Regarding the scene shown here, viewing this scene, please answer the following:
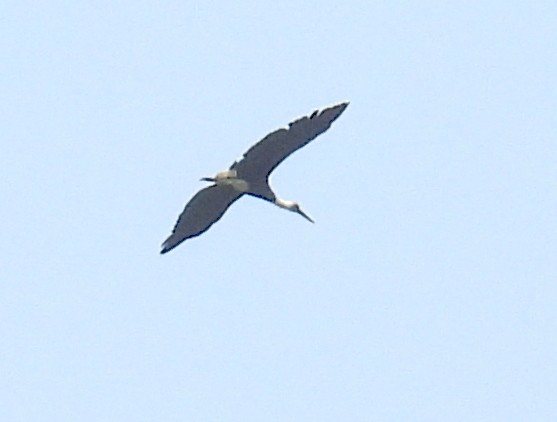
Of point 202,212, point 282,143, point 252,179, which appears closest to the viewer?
point 282,143

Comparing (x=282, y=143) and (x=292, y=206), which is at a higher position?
(x=292, y=206)

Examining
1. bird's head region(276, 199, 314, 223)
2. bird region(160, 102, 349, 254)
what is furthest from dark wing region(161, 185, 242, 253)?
bird's head region(276, 199, 314, 223)

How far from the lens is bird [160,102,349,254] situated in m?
29.2

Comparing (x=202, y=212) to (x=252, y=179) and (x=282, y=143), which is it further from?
(x=282, y=143)

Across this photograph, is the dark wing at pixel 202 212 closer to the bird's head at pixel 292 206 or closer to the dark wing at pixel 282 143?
the dark wing at pixel 282 143

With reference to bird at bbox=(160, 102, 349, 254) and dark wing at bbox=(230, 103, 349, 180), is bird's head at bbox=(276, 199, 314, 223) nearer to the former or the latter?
bird at bbox=(160, 102, 349, 254)

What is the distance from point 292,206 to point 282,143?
2383 millimetres

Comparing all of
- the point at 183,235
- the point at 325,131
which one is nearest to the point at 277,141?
the point at 325,131

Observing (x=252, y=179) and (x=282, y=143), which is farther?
(x=252, y=179)

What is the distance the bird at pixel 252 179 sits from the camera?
29.2 m

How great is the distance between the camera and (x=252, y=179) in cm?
3017

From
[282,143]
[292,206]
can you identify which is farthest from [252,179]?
[292,206]

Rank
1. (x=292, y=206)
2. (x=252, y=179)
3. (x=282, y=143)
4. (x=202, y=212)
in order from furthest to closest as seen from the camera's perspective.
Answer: (x=292, y=206)
(x=202, y=212)
(x=252, y=179)
(x=282, y=143)

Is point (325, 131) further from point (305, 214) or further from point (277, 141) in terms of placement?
point (305, 214)
